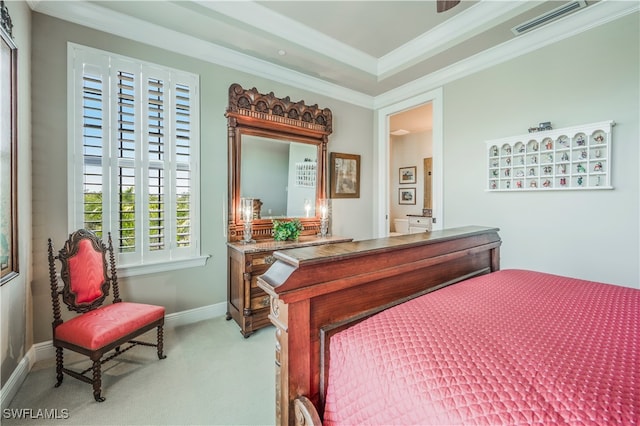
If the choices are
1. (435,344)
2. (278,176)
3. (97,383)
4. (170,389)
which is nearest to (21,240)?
(97,383)

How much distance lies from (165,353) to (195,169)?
166 centimetres

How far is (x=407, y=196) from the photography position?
23.1ft

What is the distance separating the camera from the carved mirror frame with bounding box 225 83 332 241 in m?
2.96

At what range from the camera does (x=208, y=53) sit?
111 inches

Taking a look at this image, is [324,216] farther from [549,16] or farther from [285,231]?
[549,16]

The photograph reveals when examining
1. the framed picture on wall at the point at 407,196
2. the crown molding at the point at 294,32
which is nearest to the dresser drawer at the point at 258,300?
the crown molding at the point at 294,32

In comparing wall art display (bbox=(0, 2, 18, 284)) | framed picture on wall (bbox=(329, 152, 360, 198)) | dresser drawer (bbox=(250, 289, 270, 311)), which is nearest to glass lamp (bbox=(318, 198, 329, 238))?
framed picture on wall (bbox=(329, 152, 360, 198))

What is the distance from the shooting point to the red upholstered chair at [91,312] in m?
1.75

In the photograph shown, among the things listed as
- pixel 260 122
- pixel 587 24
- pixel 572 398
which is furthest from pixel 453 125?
pixel 572 398

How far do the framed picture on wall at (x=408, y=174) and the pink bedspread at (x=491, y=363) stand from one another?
5833mm

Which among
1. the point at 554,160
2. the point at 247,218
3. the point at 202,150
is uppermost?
the point at 202,150

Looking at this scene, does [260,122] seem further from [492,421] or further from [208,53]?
[492,421]

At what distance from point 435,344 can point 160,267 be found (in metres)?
2.57

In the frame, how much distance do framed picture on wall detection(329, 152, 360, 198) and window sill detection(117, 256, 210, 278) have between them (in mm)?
1891
